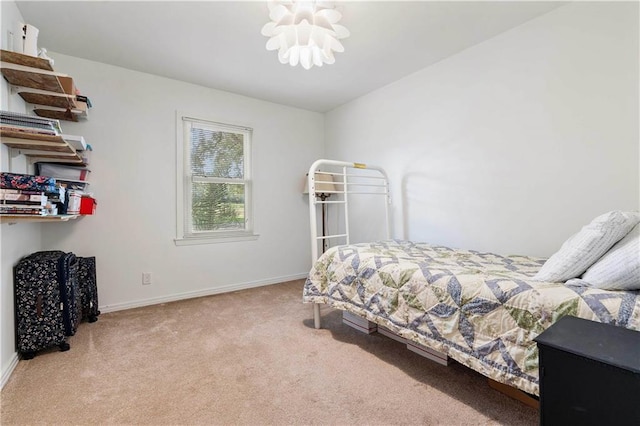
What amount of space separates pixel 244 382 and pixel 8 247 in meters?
1.64

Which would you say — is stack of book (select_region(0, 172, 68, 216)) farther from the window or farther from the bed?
the bed

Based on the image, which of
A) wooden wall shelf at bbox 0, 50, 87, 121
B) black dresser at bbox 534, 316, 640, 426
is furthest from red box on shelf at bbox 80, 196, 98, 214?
black dresser at bbox 534, 316, 640, 426

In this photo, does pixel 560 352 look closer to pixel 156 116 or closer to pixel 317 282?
pixel 317 282

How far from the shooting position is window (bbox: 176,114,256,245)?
3.20 meters

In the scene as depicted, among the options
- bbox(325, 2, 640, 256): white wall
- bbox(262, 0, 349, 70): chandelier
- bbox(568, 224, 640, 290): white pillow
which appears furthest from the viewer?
bbox(325, 2, 640, 256): white wall

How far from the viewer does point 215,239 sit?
3.38 m

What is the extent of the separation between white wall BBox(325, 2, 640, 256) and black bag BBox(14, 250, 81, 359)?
2899 millimetres

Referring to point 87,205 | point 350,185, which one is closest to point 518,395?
point 350,185

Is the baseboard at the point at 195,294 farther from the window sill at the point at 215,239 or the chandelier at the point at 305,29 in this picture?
the chandelier at the point at 305,29

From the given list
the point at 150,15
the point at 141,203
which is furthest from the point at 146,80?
the point at 141,203

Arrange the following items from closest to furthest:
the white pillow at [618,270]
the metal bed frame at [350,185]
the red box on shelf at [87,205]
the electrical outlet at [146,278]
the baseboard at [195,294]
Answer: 1. the white pillow at [618,270]
2. the red box on shelf at [87,205]
3. the metal bed frame at [350,185]
4. the baseboard at [195,294]
5. the electrical outlet at [146,278]

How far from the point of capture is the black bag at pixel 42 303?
1857 millimetres

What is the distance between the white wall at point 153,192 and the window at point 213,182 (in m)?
0.09

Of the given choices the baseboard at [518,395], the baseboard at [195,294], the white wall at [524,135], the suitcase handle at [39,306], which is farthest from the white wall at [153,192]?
the baseboard at [518,395]
